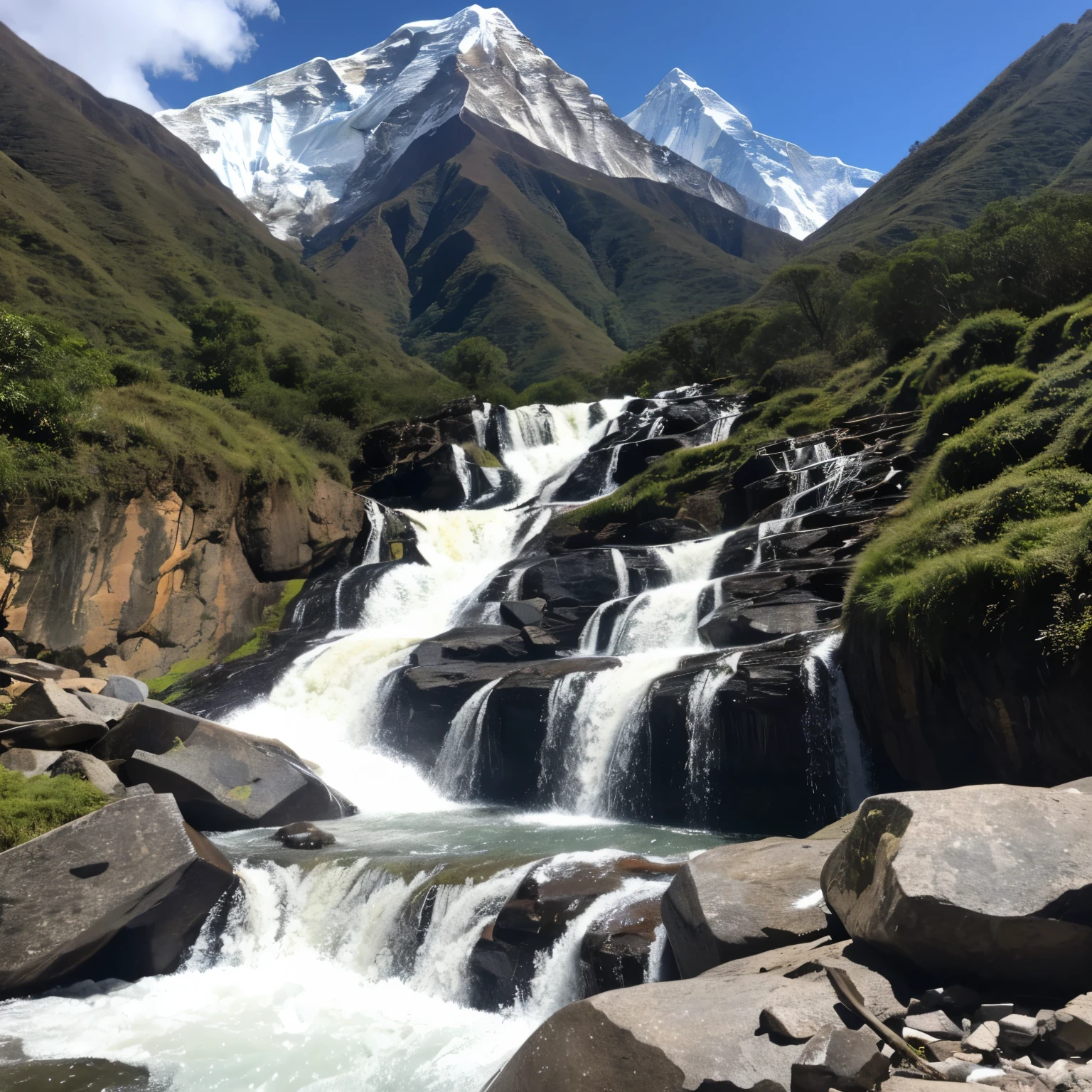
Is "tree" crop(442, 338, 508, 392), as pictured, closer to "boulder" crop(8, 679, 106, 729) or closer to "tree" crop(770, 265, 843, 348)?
"tree" crop(770, 265, 843, 348)

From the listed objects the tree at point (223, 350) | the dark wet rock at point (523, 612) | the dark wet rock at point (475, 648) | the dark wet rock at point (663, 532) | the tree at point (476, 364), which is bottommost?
the dark wet rock at point (475, 648)

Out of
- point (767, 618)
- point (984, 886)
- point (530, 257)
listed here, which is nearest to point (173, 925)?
point (984, 886)

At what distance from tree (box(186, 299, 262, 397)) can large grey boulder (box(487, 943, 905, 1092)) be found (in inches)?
1422

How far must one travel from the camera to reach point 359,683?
19219 mm

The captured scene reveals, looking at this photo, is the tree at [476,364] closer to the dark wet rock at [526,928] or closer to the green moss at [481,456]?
the green moss at [481,456]

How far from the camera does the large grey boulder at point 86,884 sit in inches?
341

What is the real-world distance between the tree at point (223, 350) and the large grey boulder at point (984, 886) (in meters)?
36.7

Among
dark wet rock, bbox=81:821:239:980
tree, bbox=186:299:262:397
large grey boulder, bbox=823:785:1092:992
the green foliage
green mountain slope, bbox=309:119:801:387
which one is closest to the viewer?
large grey boulder, bbox=823:785:1092:992

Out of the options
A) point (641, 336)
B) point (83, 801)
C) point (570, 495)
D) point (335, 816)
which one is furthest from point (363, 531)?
point (641, 336)

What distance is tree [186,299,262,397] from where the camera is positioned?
39.9 m

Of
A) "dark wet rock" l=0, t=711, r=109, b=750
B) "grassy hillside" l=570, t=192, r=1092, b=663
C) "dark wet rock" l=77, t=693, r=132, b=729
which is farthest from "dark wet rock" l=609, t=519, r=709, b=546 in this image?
"dark wet rock" l=0, t=711, r=109, b=750

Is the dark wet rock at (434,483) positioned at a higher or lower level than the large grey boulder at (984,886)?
higher

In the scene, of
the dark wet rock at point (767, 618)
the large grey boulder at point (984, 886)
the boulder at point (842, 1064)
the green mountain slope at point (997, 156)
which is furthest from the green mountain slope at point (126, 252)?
the green mountain slope at point (997, 156)

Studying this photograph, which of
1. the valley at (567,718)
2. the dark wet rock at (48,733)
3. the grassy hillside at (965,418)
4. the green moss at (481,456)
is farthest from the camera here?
the green moss at (481,456)
